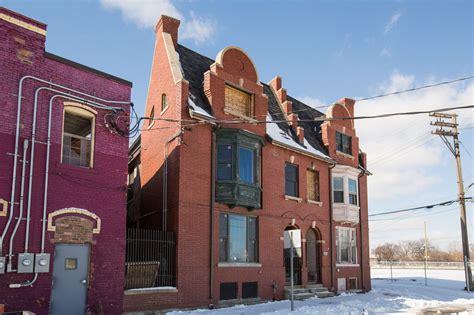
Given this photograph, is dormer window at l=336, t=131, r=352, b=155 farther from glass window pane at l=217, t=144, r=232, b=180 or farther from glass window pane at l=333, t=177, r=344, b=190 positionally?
glass window pane at l=217, t=144, r=232, b=180

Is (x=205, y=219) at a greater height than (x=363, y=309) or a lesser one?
greater

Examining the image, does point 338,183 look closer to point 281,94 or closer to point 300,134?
point 300,134

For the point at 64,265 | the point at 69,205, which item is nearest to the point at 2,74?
the point at 69,205

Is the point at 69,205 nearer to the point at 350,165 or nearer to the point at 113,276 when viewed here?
the point at 113,276

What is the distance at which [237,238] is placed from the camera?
64.2 ft

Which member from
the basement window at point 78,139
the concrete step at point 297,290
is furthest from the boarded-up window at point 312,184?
the basement window at point 78,139

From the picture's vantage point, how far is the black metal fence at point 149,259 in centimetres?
1562

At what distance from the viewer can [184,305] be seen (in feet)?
54.4

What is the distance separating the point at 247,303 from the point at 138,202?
698 cm

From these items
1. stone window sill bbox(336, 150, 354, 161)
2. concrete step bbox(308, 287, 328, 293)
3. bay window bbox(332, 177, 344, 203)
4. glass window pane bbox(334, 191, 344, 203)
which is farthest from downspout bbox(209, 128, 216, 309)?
stone window sill bbox(336, 150, 354, 161)

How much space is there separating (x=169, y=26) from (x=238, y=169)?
8.05 metres

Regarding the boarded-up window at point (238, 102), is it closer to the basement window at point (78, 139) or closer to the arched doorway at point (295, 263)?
the arched doorway at point (295, 263)

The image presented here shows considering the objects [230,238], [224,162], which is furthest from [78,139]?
[230,238]

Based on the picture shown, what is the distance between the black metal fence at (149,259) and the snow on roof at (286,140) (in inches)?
301
